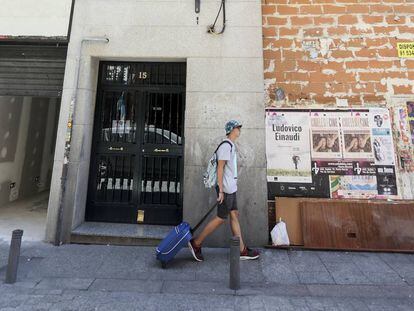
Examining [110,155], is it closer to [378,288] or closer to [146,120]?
[146,120]

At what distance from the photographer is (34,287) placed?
12.3 feet

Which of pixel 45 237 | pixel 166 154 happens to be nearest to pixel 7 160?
pixel 45 237

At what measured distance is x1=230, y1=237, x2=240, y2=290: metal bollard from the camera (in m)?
3.72

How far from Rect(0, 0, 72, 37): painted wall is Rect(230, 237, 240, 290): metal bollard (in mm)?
5051

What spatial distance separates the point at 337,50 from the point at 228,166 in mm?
3246

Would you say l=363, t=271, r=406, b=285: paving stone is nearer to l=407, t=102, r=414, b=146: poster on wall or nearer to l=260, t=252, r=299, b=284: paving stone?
l=260, t=252, r=299, b=284: paving stone

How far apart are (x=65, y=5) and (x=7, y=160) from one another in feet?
13.7

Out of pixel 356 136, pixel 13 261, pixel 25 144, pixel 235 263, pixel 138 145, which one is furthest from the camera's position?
pixel 25 144

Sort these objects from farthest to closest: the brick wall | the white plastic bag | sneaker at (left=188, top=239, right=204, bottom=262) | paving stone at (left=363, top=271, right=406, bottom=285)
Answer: the brick wall < the white plastic bag < sneaker at (left=188, top=239, right=204, bottom=262) < paving stone at (left=363, top=271, right=406, bottom=285)

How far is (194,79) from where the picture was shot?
5703 millimetres

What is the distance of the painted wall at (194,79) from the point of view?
5438mm

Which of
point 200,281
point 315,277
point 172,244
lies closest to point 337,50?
point 315,277

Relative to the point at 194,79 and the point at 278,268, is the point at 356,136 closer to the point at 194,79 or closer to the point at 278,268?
the point at 278,268

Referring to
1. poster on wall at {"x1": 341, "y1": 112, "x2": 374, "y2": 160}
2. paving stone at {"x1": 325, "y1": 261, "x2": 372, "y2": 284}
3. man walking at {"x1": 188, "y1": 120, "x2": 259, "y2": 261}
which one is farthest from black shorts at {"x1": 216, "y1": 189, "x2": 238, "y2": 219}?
poster on wall at {"x1": 341, "y1": 112, "x2": 374, "y2": 160}
